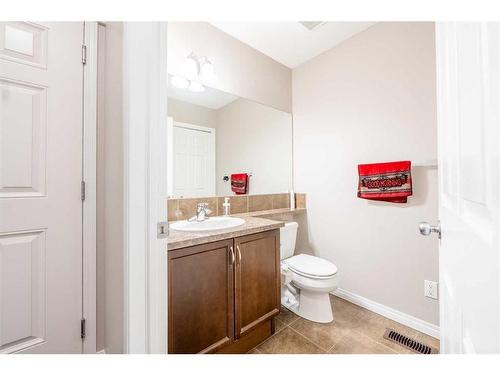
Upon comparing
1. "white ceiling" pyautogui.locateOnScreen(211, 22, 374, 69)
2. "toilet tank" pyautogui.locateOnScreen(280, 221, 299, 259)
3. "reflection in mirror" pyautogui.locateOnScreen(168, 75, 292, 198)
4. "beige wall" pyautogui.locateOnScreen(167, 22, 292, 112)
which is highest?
"white ceiling" pyautogui.locateOnScreen(211, 22, 374, 69)

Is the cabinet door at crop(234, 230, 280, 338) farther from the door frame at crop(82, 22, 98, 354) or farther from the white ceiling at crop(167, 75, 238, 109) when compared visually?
the white ceiling at crop(167, 75, 238, 109)

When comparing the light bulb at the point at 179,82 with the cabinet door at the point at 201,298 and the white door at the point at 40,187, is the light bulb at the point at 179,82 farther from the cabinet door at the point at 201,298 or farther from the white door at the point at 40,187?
the cabinet door at the point at 201,298

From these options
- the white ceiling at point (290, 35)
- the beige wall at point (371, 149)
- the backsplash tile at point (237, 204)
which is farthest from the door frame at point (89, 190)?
the beige wall at point (371, 149)

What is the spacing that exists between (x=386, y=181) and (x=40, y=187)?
2.17 m

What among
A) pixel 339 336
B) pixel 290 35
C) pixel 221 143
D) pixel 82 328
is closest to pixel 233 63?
pixel 290 35

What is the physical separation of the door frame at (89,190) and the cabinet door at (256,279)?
77 cm

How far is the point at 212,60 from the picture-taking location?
179 centimetres

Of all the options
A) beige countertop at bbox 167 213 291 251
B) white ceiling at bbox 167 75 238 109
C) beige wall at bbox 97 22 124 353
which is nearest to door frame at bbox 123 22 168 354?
beige wall at bbox 97 22 124 353

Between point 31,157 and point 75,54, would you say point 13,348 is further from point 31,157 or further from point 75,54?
point 75,54

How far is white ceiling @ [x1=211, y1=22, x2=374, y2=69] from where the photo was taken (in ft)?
5.86

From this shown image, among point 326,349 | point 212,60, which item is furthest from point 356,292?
point 212,60

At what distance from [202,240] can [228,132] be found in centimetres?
122

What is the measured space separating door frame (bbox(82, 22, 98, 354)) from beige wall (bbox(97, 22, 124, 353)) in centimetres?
3

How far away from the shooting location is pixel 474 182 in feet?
1.19
